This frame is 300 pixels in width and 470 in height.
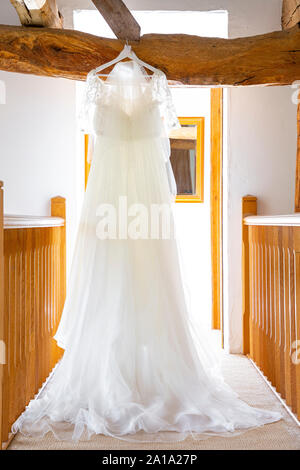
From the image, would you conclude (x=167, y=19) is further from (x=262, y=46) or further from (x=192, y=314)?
(x=192, y=314)

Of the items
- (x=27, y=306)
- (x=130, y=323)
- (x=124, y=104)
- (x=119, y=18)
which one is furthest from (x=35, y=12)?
(x=130, y=323)

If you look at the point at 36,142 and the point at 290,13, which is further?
the point at 36,142

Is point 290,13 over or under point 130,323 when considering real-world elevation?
over

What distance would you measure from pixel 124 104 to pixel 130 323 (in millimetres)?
1033

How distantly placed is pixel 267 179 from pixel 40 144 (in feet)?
4.99

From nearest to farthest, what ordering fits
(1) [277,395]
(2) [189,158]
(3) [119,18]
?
(1) [277,395], (3) [119,18], (2) [189,158]

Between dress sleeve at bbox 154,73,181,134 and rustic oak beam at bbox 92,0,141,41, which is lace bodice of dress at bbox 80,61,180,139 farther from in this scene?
rustic oak beam at bbox 92,0,141,41

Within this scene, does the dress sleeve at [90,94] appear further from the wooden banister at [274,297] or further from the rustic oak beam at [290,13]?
the rustic oak beam at [290,13]

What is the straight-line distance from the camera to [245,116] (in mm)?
2781

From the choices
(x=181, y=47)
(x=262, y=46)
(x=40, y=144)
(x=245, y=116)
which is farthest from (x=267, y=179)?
(x=40, y=144)

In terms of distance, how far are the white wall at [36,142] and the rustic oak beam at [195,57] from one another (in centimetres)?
44

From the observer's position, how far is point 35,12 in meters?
2.12

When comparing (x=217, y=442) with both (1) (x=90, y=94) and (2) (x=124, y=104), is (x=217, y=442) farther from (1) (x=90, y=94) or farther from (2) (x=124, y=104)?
(1) (x=90, y=94)

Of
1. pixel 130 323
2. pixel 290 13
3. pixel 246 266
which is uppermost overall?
pixel 290 13
